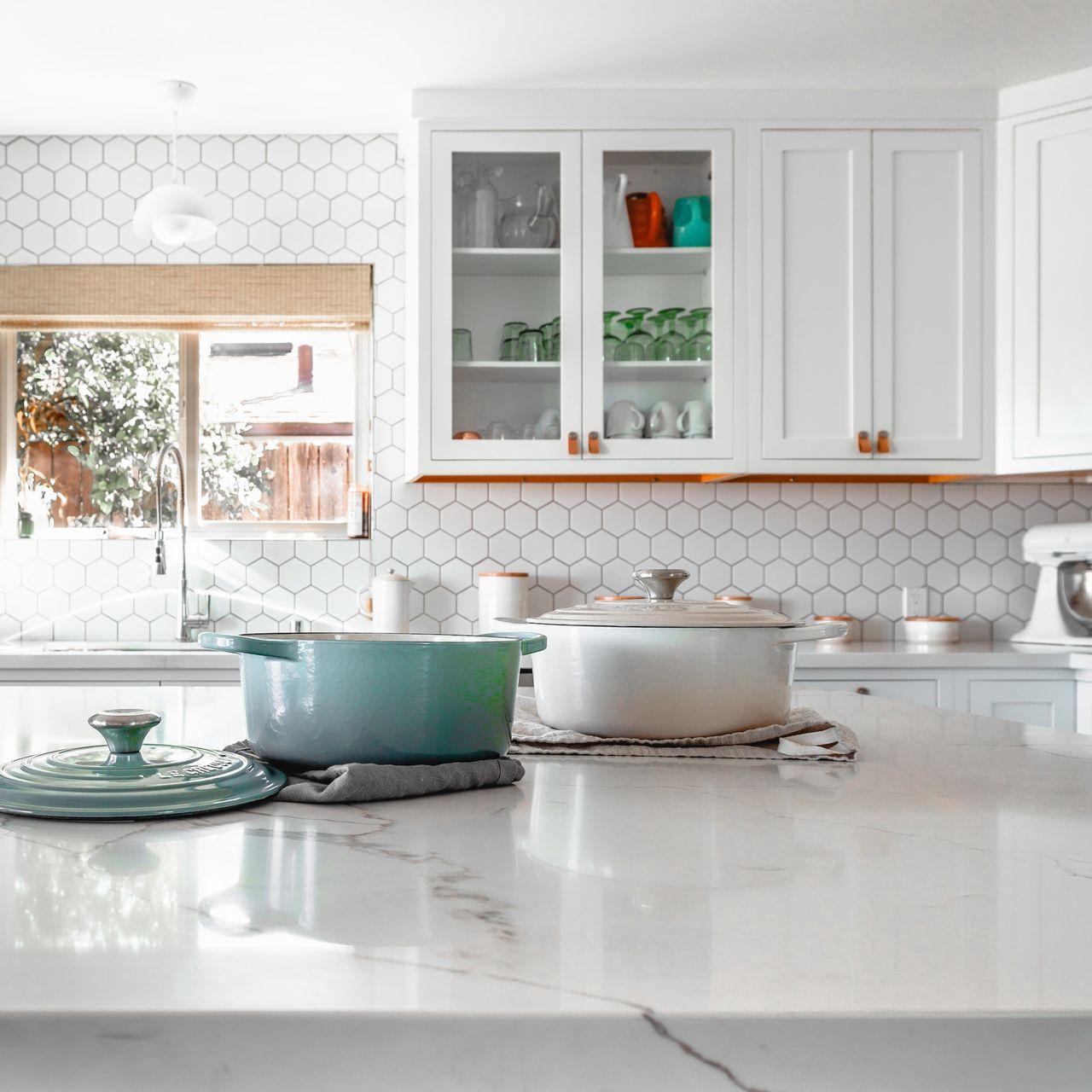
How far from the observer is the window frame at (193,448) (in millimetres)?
3373

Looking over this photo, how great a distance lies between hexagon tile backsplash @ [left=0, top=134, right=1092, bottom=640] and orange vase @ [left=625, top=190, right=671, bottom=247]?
741 millimetres

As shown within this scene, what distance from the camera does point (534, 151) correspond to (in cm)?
296

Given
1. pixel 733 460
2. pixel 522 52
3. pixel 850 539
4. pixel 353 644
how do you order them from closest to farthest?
pixel 353 644 < pixel 522 52 < pixel 733 460 < pixel 850 539

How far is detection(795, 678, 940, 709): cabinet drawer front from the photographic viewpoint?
272 centimetres

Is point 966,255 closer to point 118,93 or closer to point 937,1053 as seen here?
point 118,93

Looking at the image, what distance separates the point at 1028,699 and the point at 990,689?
0.34ft

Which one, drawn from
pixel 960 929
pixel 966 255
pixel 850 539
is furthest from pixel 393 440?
pixel 960 929

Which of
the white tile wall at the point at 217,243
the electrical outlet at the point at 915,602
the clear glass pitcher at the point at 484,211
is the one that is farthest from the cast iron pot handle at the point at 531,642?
the electrical outlet at the point at 915,602

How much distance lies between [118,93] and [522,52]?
1165 mm

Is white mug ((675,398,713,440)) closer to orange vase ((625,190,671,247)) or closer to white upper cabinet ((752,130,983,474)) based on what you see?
white upper cabinet ((752,130,983,474))

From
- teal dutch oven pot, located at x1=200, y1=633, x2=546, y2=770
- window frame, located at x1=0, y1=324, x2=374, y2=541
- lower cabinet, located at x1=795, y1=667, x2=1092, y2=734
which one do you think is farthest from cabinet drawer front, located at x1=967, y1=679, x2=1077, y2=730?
teal dutch oven pot, located at x1=200, y1=633, x2=546, y2=770

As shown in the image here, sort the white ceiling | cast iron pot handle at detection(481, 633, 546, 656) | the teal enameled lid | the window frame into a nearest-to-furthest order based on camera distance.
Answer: the teal enameled lid → cast iron pot handle at detection(481, 633, 546, 656) → the white ceiling → the window frame

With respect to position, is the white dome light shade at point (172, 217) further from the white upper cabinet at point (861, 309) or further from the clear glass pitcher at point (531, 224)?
the white upper cabinet at point (861, 309)

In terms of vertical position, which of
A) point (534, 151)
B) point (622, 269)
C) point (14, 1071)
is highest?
point (534, 151)
